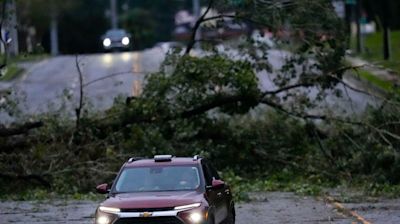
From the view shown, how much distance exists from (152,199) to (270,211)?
6817 mm

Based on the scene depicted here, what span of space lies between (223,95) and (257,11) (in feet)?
8.48

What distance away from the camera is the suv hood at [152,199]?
13.1m

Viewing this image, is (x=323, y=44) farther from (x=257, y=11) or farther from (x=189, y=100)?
(x=189, y=100)

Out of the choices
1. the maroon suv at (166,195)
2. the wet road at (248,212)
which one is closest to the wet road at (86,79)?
the wet road at (248,212)

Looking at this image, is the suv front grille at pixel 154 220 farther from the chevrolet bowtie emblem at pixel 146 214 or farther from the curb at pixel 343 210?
the curb at pixel 343 210

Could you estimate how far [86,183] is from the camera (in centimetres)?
2436

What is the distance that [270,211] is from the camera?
19750 mm

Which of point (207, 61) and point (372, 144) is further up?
point (207, 61)

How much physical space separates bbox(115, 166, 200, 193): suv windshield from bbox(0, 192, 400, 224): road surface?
3.74 meters

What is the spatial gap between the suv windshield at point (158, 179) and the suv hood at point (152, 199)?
0.94 ft

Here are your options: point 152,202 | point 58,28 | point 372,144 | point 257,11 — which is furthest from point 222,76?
point 58,28

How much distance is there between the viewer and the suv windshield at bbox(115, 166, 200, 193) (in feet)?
46.5

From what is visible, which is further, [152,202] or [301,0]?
[301,0]

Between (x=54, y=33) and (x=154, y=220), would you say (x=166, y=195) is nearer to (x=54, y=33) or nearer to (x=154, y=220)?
(x=154, y=220)
